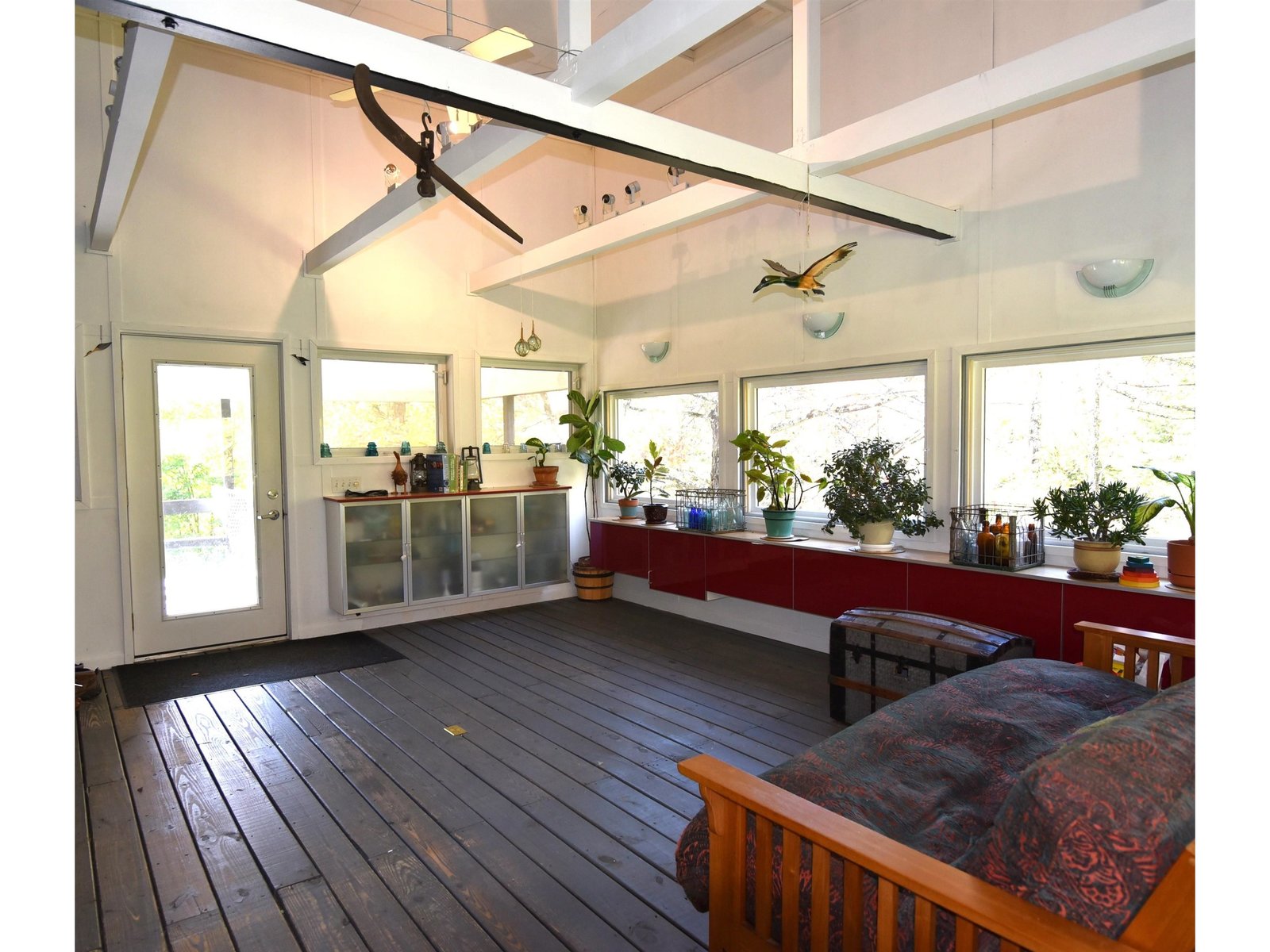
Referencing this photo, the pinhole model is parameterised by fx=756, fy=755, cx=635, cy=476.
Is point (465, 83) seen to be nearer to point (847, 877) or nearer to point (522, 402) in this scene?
point (847, 877)

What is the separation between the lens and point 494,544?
654 cm

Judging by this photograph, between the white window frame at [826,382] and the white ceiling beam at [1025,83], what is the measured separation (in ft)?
5.56

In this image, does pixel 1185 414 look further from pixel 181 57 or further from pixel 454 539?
pixel 181 57

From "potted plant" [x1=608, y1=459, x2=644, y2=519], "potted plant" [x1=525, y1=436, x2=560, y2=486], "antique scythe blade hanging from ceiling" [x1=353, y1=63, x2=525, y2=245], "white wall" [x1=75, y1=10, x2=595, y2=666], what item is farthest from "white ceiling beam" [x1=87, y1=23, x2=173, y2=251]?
"potted plant" [x1=608, y1=459, x2=644, y2=519]

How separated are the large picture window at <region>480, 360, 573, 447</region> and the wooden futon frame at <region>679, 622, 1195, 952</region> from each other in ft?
17.1

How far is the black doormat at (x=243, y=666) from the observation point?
4.70 m

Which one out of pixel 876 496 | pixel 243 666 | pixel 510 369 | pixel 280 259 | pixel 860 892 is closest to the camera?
pixel 860 892

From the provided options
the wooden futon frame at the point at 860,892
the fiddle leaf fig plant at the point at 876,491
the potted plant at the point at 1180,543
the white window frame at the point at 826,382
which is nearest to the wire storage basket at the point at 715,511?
the white window frame at the point at 826,382

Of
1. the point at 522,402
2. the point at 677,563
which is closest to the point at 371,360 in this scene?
the point at 522,402

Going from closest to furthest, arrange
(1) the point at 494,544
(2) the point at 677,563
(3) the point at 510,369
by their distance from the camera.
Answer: (2) the point at 677,563 < (1) the point at 494,544 < (3) the point at 510,369

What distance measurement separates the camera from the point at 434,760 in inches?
141

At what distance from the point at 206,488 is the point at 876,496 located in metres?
4.72
